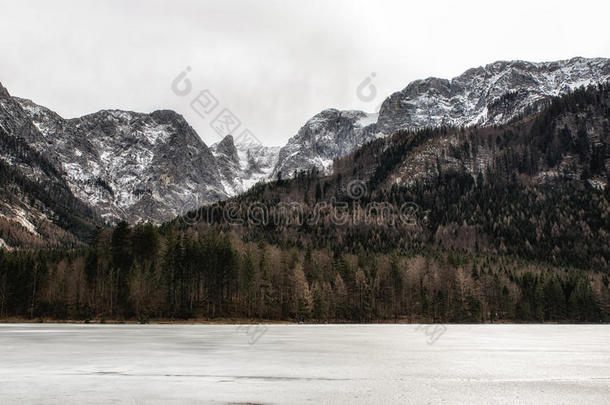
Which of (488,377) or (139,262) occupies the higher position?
(139,262)

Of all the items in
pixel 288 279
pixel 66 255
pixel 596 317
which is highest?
pixel 66 255

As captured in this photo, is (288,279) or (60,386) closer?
(60,386)

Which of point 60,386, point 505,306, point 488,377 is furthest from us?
point 505,306

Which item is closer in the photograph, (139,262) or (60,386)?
(60,386)

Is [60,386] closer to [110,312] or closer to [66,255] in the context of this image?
[110,312]

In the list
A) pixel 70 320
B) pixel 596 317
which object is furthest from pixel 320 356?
pixel 596 317

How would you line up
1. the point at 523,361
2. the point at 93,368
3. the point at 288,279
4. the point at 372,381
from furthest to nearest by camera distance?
the point at 288,279 → the point at 523,361 → the point at 93,368 → the point at 372,381

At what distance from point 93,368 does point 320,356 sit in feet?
48.0

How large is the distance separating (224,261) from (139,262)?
24.7m

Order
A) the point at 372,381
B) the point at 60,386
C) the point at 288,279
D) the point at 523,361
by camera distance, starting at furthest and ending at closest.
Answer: the point at 288,279
the point at 523,361
the point at 372,381
the point at 60,386

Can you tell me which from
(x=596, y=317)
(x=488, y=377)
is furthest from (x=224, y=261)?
(x=596, y=317)

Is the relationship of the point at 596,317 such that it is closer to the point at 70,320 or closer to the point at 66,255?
the point at 70,320

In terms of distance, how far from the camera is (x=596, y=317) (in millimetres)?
149375

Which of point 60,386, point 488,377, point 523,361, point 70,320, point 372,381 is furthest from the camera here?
point 70,320
